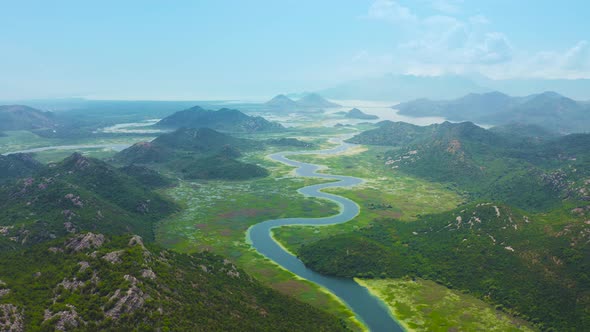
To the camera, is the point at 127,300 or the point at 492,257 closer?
the point at 127,300

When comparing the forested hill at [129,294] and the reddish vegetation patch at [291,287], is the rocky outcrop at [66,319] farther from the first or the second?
the reddish vegetation patch at [291,287]

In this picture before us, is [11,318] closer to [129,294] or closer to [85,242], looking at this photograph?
[129,294]

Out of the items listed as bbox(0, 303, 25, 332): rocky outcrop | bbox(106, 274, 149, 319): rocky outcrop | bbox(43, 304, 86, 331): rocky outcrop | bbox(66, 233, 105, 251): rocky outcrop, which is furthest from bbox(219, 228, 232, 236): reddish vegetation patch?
bbox(0, 303, 25, 332): rocky outcrop

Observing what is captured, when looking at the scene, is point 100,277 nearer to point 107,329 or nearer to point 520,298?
point 107,329

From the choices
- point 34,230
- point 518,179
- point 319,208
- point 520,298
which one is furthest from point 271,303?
Answer: point 518,179

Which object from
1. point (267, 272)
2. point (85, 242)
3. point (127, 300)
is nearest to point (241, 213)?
point (267, 272)

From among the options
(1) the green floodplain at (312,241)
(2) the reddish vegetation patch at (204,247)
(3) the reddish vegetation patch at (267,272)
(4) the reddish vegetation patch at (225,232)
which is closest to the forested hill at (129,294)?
(3) the reddish vegetation patch at (267,272)
